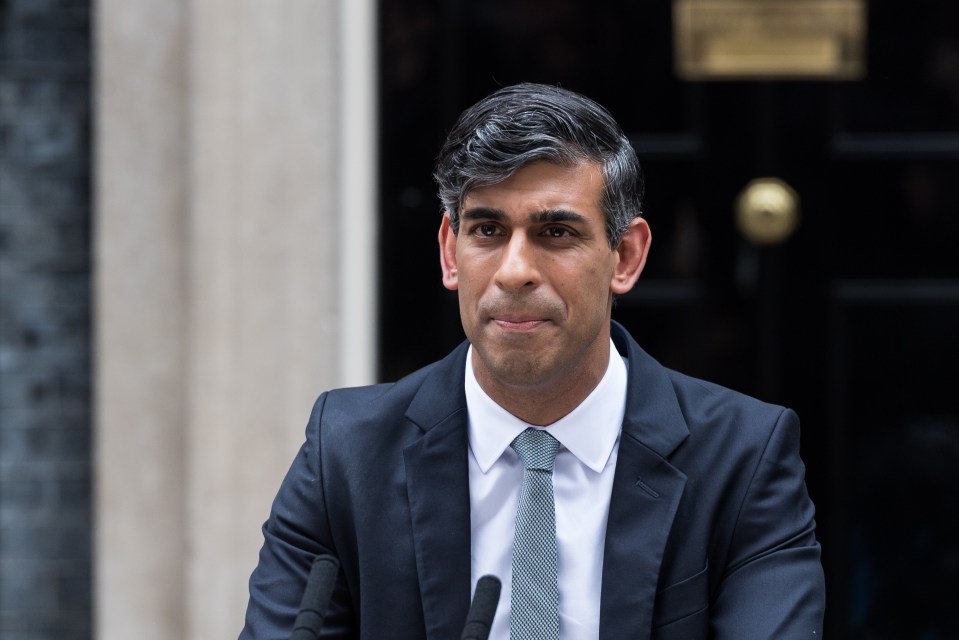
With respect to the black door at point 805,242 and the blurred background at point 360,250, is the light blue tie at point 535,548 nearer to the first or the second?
the blurred background at point 360,250

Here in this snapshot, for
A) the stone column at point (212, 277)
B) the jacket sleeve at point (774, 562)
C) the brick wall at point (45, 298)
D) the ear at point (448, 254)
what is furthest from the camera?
the brick wall at point (45, 298)

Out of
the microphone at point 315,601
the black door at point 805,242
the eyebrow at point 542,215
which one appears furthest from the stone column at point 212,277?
the microphone at point 315,601

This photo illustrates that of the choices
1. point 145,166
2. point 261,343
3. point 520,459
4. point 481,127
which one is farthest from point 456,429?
point 145,166

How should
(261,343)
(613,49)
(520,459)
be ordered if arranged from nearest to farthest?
(520,459), (261,343), (613,49)

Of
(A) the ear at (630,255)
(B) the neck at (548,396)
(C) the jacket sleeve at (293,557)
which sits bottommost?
(C) the jacket sleeve at (293,557)

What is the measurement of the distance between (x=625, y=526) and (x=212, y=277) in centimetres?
208

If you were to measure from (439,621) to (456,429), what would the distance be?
0.30 metres

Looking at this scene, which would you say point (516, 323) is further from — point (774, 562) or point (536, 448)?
point (774, 562)

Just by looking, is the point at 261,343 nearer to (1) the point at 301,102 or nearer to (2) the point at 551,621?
(1) the point at 301,102

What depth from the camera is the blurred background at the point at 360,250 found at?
4.09 metres

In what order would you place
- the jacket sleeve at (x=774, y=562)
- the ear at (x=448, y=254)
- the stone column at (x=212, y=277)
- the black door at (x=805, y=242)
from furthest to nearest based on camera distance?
the black door at (x=805, y=242), the stone column at (x=212, y=277), the ear at (x=448, y=254), the jacket sleeve at (x=774, y=562)

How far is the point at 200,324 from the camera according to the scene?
4105 mm

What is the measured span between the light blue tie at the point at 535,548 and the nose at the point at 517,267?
30 cm

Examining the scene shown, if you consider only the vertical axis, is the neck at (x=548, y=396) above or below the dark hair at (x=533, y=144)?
below
